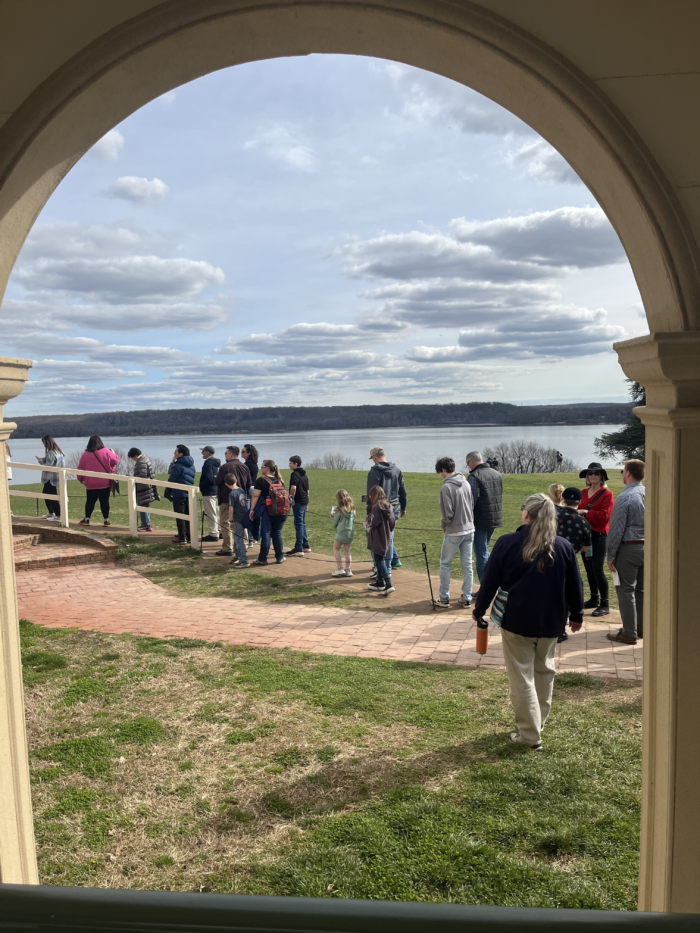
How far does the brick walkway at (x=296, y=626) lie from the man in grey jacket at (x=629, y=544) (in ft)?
1.42

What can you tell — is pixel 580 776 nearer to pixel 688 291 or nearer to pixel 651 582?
pixel 651 582

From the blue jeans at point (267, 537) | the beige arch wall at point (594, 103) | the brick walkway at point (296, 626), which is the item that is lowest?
the brick walkway at point (296, 626)

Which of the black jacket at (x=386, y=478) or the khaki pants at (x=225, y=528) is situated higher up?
the black jacket at (x=386, y=478)

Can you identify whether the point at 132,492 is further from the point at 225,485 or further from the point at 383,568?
the point at 383,568

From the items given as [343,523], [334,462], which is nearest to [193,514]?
[343,523]

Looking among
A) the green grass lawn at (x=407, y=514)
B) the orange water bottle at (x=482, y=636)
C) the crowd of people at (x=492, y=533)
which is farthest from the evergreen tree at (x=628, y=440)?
the orange water bottle at (x=482, y=636)

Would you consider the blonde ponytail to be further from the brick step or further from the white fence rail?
the brick step

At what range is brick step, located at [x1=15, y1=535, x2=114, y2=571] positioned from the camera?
1123 centimetres

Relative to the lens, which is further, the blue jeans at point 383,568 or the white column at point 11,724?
the blue jeans at point 383,568

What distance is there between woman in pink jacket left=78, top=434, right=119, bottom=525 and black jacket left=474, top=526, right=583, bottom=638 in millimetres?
10204

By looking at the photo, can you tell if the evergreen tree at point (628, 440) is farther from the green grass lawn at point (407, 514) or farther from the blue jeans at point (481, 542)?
the blue jeans at point (481, 542)

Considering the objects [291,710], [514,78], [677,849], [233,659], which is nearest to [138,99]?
[514,78]

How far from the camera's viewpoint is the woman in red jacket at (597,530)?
814 cm

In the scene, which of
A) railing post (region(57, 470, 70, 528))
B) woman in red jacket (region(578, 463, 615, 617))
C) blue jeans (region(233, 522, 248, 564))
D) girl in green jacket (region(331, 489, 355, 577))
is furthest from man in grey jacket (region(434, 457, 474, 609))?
railing post (region(57, 470, 70, 528))
